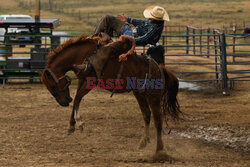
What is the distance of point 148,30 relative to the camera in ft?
22.2

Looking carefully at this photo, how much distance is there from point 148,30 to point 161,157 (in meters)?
1.92

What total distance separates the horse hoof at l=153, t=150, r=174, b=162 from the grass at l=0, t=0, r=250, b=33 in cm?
2410

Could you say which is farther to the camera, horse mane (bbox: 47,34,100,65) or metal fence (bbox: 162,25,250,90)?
metal fence (bbox: 162,25,250,90)

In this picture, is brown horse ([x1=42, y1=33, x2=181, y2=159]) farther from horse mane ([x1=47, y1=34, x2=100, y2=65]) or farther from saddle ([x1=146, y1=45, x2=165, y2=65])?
saddle ([x1=146, y1=45, x2=165, y2=65])

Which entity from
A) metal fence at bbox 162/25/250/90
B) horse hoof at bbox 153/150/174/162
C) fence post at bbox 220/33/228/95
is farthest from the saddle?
fence post at bbox 220/33/228/95

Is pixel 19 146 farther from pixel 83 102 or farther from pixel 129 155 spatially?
pixel 83 102

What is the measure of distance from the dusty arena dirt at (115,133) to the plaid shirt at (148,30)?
167 centimetres

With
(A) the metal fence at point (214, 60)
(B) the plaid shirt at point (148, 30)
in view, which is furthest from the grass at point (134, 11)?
(B) the plaid shirt at point (148, 30)

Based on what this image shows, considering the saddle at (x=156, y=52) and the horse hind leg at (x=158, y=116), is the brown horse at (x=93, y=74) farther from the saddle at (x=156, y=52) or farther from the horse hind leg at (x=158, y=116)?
the saddle at (x=156, y=52)

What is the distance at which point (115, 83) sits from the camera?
20.9 feet

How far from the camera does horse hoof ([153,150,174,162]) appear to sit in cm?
634

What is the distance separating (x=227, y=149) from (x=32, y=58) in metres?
8.72

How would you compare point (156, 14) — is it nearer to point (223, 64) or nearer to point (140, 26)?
point (140, 26)

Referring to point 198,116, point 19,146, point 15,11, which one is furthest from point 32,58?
point 15,11
